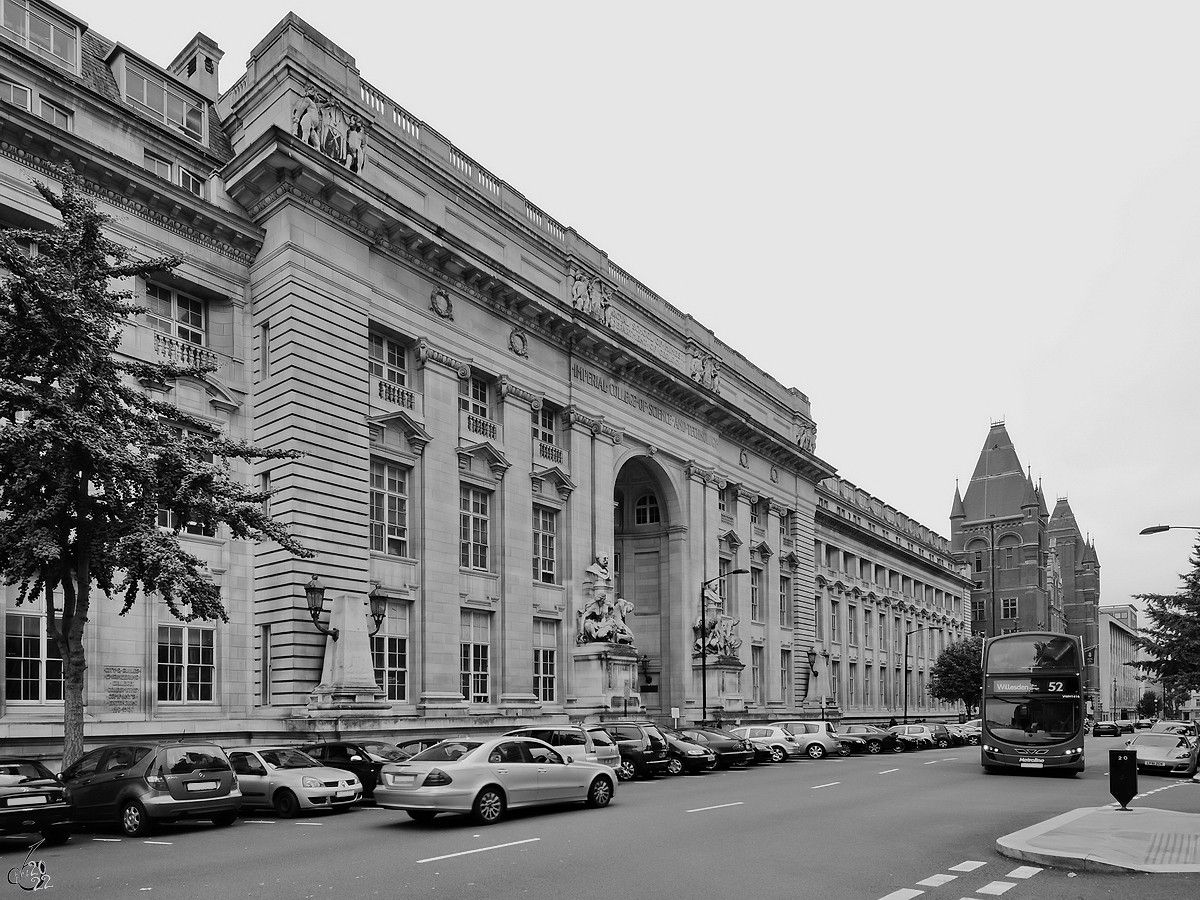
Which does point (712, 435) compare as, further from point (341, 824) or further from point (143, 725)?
point (341, 824)

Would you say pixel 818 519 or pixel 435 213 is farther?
pixel 818 519

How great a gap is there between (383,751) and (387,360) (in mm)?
13564

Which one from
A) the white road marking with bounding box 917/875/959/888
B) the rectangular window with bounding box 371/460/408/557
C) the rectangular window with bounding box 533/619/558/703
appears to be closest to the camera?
the white road marking with bounding box 917/875/959/888

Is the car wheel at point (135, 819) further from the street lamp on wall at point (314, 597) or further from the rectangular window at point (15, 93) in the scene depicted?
the rectangular window at point (15, 93)

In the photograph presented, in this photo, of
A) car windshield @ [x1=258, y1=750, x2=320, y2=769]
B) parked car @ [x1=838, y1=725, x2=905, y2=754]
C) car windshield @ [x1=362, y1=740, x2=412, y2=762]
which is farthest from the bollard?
parked car @ [x1=838, y1=725, x2=905, y2=754]

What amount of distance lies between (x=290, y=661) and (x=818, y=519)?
49.1 meters

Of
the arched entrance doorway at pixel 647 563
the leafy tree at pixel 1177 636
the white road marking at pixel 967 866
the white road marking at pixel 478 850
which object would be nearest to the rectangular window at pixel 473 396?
the arched entrance doorway at pixel 647 563

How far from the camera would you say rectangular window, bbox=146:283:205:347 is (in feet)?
92.9

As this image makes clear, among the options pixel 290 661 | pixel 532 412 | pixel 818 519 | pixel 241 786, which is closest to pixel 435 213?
pixel 532 412

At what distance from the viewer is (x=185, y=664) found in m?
27.1

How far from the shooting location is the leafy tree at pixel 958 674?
284 feet

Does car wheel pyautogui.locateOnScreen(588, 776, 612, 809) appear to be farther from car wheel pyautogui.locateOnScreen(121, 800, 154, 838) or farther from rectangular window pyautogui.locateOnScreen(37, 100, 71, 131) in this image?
rectangular window pyautogui.locateOnScreen(37, 100, 71, 131)

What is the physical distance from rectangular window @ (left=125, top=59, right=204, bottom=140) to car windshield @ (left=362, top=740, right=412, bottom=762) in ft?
60.3

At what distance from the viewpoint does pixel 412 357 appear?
34.3 metres
